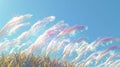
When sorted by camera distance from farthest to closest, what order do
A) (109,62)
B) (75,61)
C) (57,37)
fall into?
1. (109,62)
2. (75,61)
3. (57,37)

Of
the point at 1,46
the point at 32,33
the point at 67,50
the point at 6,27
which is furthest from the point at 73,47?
the point at 6,27

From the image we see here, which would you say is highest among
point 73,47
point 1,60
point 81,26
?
point 73,47

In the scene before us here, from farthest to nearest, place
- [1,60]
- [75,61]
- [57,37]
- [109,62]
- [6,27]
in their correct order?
Answer: [109,62]
[75,61]
[57,37]
[6,27]
[1,60]

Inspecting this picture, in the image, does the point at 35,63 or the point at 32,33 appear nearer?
the point at 35,63

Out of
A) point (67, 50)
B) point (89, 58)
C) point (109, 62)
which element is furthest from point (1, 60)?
point (109, 62)

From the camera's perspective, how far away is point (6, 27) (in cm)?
922

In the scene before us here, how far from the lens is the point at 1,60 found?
859 cm

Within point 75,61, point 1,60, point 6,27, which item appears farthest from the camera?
point 75,61

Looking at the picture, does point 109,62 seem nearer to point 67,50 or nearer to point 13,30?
point 67,50

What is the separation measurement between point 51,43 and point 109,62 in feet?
9.67

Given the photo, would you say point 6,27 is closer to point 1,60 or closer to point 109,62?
point 1,60

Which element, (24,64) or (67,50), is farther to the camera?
(67,50)

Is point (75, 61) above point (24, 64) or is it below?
A: above

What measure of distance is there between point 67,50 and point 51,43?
Answer: 1.97 feet
